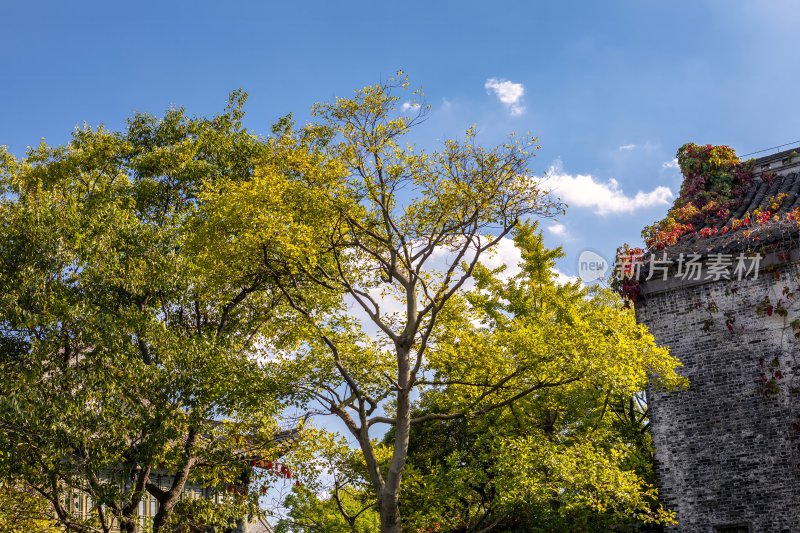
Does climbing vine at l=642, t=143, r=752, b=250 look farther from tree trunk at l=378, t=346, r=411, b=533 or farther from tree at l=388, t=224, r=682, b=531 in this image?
tree trunk at l=378, t=346, r=411, b=533

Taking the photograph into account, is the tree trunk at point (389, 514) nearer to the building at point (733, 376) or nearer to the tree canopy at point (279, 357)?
the tree canopy at point (279, 357)

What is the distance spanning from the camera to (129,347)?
597 inches

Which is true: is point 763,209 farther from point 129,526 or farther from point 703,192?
point 129,526

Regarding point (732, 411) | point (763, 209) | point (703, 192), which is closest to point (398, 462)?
point (732, 411)

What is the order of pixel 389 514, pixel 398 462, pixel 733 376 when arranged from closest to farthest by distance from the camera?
pixel 389 514 → pixel 398 462 → pixel 733 376

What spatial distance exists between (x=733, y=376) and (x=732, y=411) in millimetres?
681

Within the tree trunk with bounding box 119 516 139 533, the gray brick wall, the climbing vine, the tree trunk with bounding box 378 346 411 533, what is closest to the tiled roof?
the climbing vine

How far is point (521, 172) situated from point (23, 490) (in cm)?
1231

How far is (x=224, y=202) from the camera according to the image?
15.2m

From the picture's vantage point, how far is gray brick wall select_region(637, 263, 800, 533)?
48.9 ft

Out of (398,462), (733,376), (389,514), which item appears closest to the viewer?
(389,514)

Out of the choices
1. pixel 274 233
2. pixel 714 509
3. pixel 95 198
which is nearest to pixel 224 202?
pixel 274 233

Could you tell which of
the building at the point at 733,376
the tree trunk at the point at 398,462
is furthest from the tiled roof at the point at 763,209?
the tree trunk at the point at 398,462

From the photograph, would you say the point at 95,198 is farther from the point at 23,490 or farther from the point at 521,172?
the point at 521,172
